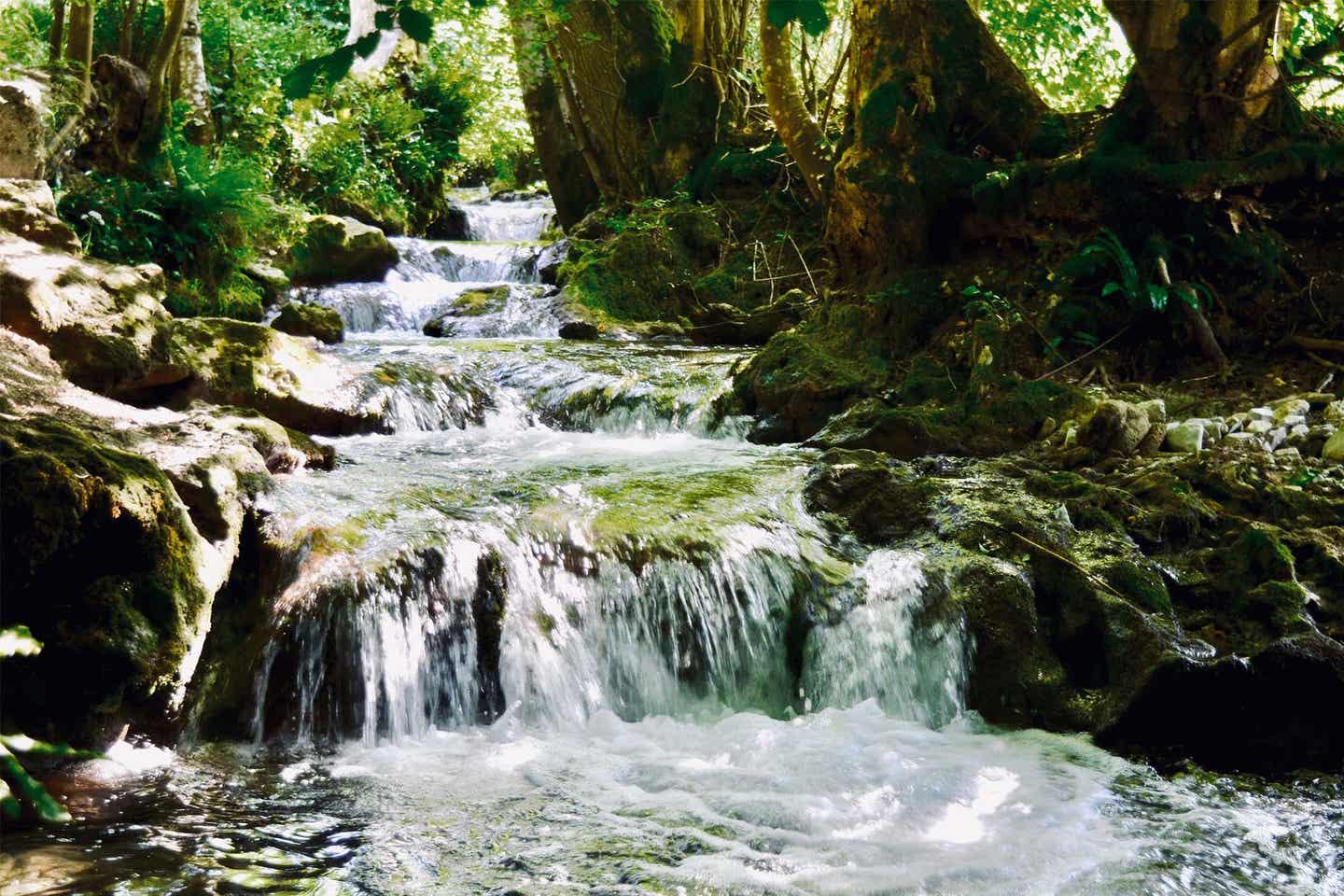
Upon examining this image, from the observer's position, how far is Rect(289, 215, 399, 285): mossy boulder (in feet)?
38.5

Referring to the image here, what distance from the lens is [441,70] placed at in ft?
54.4

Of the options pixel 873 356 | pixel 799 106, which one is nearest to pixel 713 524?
pixel 873 356

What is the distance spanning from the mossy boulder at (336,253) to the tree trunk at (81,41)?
3.31 metres

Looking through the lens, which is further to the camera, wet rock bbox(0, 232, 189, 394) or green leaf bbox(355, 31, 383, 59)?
wet rock bbox(0, 232, 189, 394)

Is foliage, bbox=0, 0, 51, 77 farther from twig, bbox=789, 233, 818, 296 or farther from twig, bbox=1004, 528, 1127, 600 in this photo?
twig, bbox=1004, 528, 1127, 600

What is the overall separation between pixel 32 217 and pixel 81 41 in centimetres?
357

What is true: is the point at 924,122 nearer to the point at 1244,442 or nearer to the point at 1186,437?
the point at 1186,437

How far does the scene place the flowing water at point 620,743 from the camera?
2.66 m

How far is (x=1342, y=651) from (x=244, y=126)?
482 inches

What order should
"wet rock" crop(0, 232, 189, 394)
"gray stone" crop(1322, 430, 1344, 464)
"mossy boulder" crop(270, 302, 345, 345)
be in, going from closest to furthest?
"wet rock" crop(0, 232, 189, 394) < "gray stone" crop(1322, 430, 1344, 464) < "mossy boulder" crop(270, 302, 345, 345)

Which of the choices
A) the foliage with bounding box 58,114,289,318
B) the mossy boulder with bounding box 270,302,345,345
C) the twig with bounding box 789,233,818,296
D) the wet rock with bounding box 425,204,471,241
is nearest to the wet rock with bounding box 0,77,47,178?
the foliage with bounding box 58,114,289,318

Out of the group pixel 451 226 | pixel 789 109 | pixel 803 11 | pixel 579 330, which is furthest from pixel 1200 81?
pixel 451 226

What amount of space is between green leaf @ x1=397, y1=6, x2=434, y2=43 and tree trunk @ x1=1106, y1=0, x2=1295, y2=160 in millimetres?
6545

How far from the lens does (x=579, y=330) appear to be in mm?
10383
